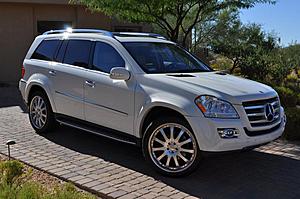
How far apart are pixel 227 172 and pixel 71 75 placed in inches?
116

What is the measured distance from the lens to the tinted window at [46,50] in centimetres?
728

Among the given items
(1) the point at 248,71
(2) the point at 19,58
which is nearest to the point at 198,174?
(1) the point at 248,71

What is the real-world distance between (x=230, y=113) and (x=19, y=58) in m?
12.9

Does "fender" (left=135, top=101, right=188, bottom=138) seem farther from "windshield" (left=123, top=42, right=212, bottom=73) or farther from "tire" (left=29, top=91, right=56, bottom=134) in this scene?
"tire" (left=29, top=91, right=56, bottom=134)

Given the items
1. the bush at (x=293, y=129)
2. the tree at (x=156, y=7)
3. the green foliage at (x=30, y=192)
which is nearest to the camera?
the green foliage at (x=30, y=192)

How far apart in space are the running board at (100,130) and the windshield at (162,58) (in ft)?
3.28

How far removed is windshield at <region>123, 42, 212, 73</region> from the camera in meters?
5.93

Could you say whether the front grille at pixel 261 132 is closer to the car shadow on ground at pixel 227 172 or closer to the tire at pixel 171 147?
the car shadow on ground at pixel 227 172

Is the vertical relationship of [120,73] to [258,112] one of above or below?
above

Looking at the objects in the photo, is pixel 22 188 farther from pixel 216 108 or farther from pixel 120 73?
pixel 216 108

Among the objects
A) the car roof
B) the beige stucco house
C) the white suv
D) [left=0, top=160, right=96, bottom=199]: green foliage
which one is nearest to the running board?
the white suv

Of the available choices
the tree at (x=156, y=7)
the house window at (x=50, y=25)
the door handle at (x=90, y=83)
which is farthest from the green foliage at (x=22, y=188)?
the house window at (x=50, y=25)

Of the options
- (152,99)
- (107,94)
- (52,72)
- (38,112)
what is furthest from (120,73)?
(38,112)

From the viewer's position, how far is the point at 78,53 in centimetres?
675
